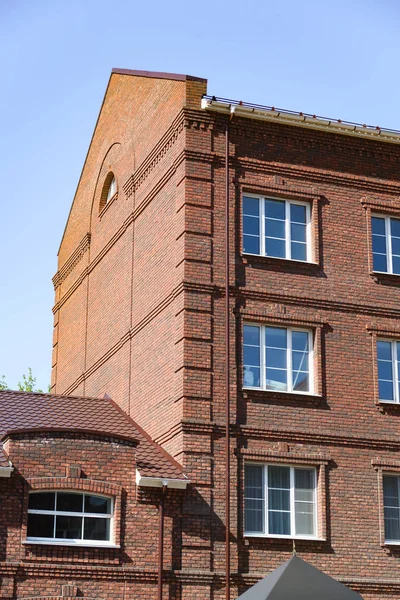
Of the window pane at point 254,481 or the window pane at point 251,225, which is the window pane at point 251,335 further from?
the window pane at point 254,481

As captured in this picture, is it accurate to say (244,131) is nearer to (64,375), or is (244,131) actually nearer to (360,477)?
(360,477)

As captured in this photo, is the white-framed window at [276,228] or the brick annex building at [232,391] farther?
the white-framed window at [276,228]

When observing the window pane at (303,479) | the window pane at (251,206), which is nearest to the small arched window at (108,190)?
the window pane at (251,206)

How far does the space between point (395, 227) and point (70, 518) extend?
10.5 metres

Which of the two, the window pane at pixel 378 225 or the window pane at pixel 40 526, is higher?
the window pane at pixel 378 225

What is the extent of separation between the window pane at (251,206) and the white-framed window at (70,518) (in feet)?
23.9

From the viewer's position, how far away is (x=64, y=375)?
31.7m

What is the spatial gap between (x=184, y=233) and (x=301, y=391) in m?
4.35

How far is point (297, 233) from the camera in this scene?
2359 centimetres

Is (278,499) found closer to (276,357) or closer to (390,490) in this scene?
(390,490)

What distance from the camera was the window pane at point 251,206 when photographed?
23.2m

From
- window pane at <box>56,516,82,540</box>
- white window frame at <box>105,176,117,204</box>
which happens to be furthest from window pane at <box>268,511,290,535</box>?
white window frame at <box>105,176,117,204</box>

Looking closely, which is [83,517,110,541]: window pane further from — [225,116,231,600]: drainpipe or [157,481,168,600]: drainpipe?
[225,116,231,600]: drainpipe

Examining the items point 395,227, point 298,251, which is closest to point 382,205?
point 395,227
